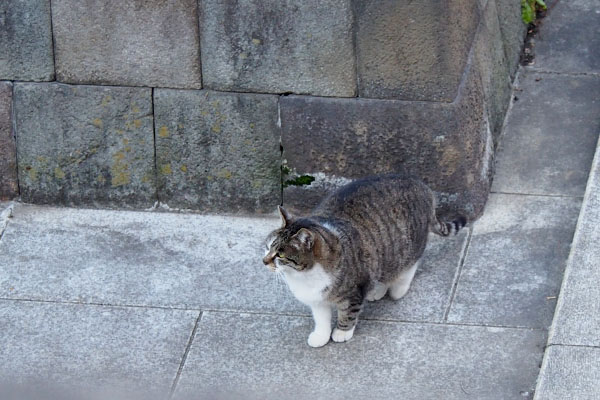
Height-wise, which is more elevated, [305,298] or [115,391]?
[305,298]

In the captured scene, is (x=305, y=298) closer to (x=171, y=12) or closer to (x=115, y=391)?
(x=115, y=391)

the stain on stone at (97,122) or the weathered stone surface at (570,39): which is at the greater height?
the weathered stone surface at (570,39)

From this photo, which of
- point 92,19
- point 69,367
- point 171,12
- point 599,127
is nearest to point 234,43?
point 171,12

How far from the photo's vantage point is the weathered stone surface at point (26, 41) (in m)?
6.05

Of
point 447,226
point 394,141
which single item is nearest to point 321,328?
point 447,226

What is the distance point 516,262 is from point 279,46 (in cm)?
178

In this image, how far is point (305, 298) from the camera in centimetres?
509

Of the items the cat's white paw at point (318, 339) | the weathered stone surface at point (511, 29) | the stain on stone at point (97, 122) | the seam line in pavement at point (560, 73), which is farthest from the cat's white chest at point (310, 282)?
the seam line in pavement at point (560, 73)

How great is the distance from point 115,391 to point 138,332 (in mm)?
480

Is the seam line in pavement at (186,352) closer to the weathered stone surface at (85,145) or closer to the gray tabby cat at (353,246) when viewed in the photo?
the gray tabby cat at (353,246)

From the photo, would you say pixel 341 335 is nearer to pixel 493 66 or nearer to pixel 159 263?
pixel 159 263

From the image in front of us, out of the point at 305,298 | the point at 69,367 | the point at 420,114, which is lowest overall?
the point at 69,367

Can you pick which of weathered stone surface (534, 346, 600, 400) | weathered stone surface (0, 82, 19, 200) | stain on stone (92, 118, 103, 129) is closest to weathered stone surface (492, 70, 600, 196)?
weathered stone surface (534, 346, 600, 400)

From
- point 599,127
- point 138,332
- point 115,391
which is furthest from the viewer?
point 599,127
